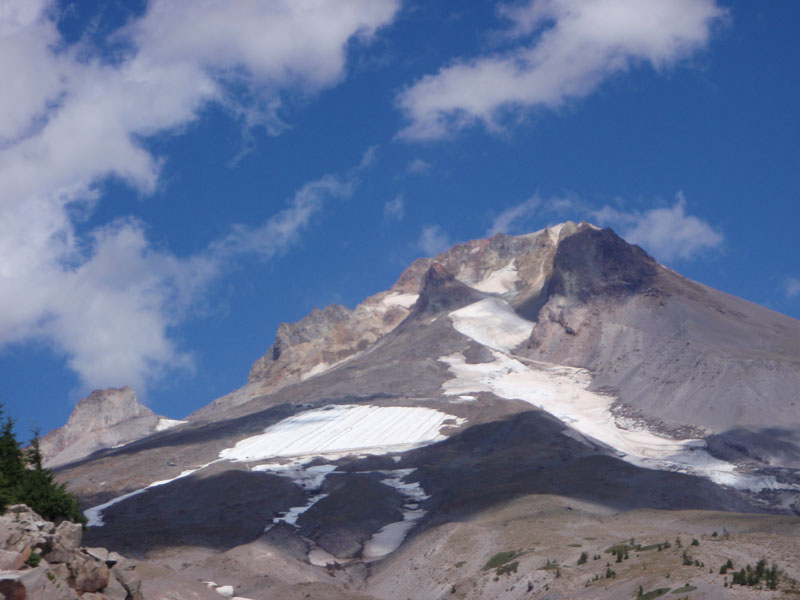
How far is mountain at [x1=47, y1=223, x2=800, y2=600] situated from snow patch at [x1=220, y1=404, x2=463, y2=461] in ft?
1.54

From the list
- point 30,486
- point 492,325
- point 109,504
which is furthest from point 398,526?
point 492,325

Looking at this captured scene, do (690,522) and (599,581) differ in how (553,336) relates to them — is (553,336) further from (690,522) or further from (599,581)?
(599,581)

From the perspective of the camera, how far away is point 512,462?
3573 inches

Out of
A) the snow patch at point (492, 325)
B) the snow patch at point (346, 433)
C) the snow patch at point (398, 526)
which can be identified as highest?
the snow patch at point (492, 325)

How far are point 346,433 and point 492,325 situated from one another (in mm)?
71768

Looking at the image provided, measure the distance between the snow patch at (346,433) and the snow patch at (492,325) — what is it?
51905 millimetres

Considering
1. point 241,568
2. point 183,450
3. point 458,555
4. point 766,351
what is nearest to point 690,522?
point 458,555

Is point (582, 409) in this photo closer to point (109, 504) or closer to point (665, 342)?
point (665, 342)

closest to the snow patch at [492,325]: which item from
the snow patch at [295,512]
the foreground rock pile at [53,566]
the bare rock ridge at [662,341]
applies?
the bare rock ridge at [662,341]

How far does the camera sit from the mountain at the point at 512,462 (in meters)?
47.8

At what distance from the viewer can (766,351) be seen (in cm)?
13300

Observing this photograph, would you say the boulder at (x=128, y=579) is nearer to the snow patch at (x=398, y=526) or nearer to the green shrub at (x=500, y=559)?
the green shrub at (x=500, y=559)

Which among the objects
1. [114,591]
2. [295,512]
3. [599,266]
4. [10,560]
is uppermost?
[599,266]

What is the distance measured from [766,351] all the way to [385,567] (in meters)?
93.5
